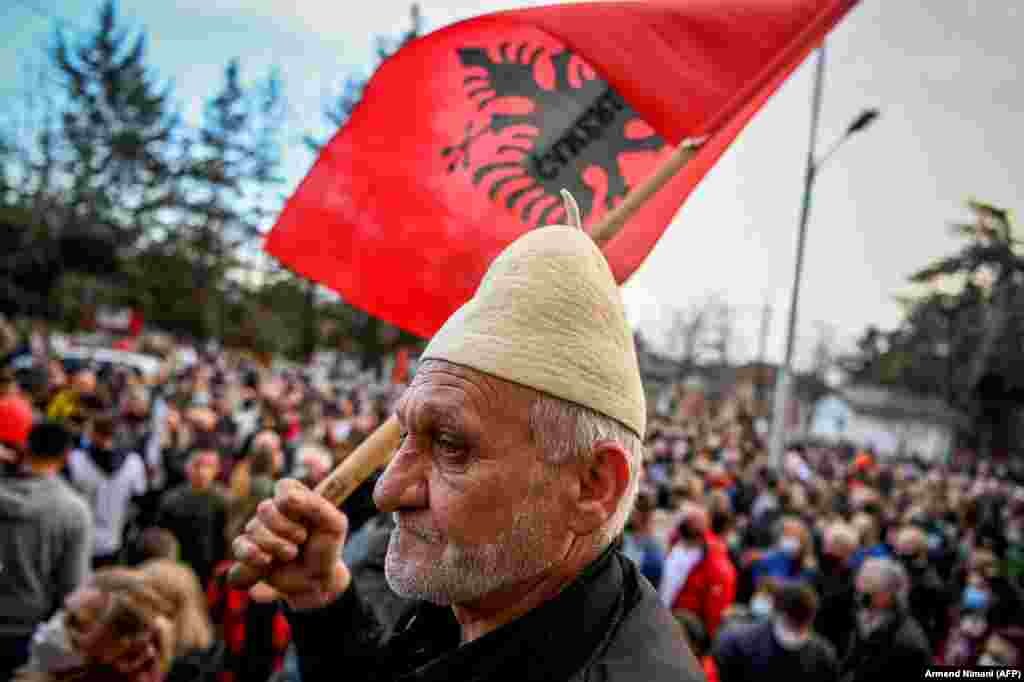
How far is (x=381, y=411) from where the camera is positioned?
550 inches

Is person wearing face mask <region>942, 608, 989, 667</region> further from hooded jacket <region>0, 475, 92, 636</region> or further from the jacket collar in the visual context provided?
hooded jacket <region>0, 475, 92, 636</region>

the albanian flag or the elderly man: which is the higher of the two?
the albanian flag

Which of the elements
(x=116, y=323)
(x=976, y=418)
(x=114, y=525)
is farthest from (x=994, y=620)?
(x=976, y=418)

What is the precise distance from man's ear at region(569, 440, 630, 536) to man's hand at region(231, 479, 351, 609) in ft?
1.86

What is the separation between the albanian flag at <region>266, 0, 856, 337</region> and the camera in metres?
2.31

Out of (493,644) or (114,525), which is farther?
(114,525)

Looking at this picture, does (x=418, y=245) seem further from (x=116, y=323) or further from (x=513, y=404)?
(x=116, y=323)

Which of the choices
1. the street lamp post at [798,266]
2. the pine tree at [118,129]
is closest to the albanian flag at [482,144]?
the street lamp post at [798,266]

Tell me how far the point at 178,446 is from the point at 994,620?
799 cm

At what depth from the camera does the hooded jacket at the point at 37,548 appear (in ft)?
12.1

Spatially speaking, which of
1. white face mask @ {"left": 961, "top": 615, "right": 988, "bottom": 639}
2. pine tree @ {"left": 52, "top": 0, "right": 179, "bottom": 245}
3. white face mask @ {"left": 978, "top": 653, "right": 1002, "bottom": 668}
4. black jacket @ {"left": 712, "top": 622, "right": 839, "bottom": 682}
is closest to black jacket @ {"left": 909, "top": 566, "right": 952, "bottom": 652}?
white face mask @ {"left": 961, "top": 615, "right": 988, "bottom": 639}

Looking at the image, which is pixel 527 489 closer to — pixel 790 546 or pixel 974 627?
pixel 790 546

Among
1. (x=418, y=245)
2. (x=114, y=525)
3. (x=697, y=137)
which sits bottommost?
(x=114, y=525)

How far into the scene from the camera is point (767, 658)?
3.91 m
